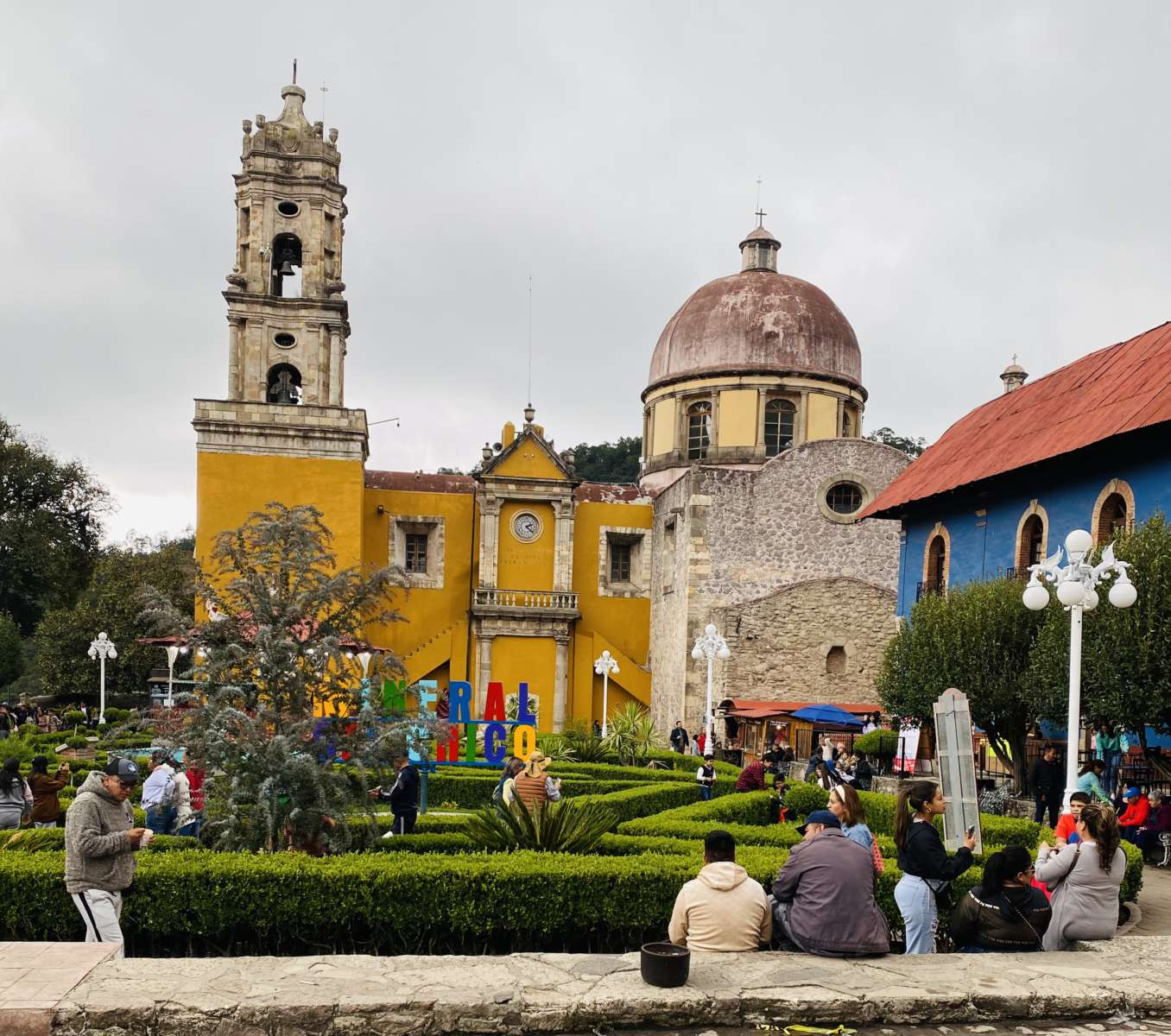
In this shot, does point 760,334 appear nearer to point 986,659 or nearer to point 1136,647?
point 986,659

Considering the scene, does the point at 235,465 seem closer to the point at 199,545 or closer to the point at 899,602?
the point at 199,545

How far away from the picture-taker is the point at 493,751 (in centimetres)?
1967

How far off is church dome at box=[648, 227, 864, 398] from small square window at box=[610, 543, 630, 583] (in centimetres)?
604

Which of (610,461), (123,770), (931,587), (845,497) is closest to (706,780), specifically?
(931,587)

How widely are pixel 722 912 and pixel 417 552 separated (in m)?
31.0

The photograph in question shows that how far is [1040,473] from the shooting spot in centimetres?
2058

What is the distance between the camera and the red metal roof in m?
17.7

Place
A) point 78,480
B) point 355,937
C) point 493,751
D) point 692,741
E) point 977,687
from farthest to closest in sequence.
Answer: point 78,480, point 692,741, point 493,751, point 977,687, point 355,937

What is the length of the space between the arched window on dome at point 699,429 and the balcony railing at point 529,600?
6.86 metres

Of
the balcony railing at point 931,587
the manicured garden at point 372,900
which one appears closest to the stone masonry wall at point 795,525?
the balcony railing at point 931,587

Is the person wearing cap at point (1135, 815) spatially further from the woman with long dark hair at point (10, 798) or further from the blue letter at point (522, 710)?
the woman with long dark hair at point (10, 798)

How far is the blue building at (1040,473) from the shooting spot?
1748cm

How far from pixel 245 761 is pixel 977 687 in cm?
1249

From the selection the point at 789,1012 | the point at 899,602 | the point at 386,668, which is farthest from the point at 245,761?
the point at 899,602
